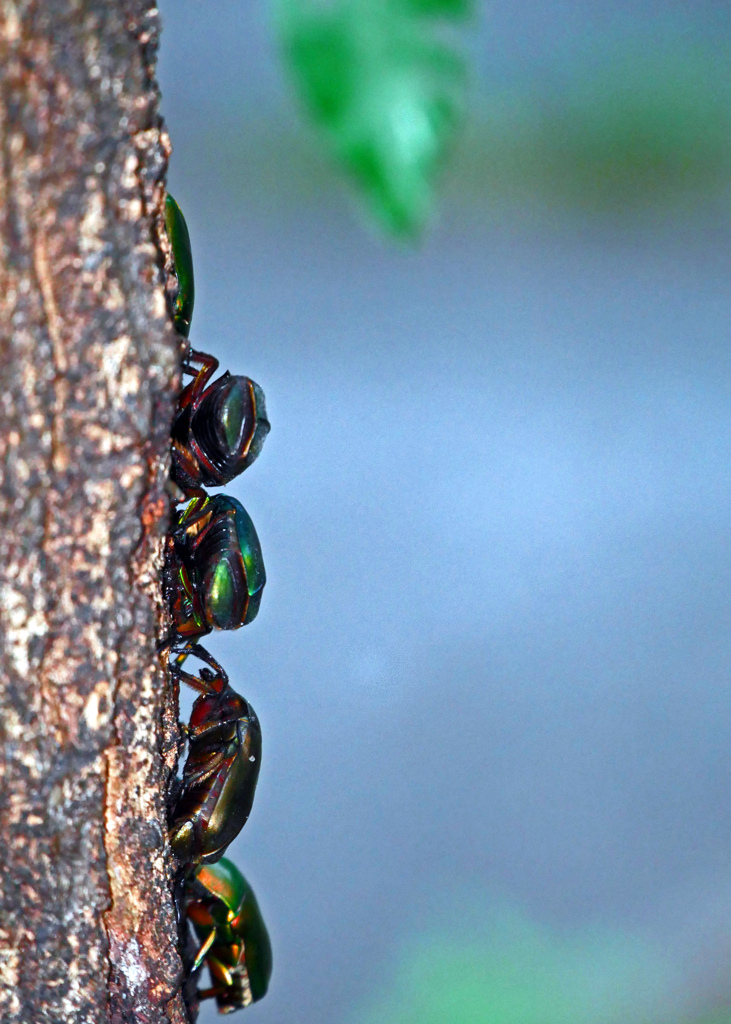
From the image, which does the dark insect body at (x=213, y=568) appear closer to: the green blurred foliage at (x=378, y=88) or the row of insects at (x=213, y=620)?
the row of insects at (x=213, y=620)

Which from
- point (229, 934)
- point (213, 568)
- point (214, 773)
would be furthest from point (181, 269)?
point (229, 934)

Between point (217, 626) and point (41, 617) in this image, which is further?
point (217, 626)

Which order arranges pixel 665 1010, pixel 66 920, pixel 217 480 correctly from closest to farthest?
pixel 66 920 → pixel 217 480 → pixel 665 1010

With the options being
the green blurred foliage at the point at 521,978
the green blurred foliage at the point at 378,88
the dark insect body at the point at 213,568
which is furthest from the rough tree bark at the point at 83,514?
the green blurred foliage at the point at 521,978

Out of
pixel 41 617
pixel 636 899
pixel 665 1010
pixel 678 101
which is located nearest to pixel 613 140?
pixel 678 101

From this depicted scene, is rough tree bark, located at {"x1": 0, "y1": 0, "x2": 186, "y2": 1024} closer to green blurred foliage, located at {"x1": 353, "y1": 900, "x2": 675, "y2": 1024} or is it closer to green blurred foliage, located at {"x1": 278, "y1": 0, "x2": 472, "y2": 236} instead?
green blurred foliage, located at {"x1": 278, "y1": 0, "x2": 472, "y2": 236}

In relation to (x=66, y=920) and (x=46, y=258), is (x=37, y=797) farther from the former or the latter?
(x=46, y=258)
